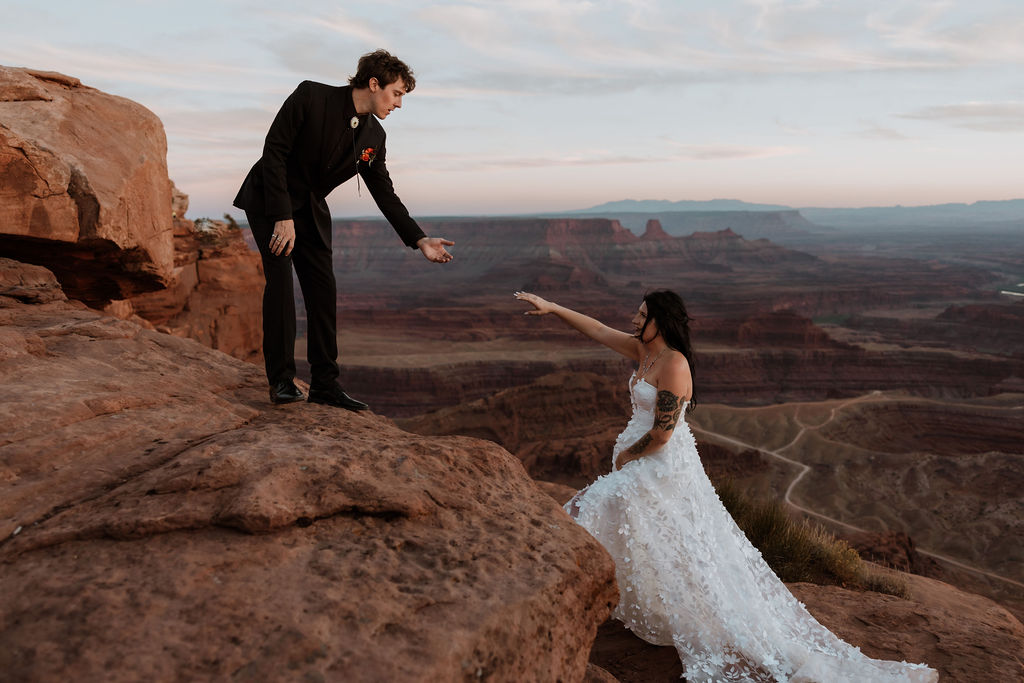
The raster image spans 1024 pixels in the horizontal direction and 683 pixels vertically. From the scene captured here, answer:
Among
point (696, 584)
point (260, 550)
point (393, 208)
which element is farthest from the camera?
point (393, 208)

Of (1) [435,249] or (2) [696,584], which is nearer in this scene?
(2) [696,584]

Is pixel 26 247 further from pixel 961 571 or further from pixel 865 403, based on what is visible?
pixel 865 403

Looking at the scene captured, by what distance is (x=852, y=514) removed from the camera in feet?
75.0

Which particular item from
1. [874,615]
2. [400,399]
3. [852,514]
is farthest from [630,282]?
[874,615]

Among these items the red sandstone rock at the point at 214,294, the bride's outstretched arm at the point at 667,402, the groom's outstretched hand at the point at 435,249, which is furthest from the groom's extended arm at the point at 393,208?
the red sandstone rock at the point at 214,294

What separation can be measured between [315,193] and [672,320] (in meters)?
1.84

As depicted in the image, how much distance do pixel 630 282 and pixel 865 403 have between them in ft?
233

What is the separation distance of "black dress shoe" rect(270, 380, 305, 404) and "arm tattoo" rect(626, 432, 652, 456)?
167 cm

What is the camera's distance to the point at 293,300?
335 centimetres

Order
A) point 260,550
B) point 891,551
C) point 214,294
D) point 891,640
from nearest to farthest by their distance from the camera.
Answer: point 260,550, point 891,640, point 214,294, point 891,551

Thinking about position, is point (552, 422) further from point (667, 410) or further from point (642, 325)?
point (667, 410)

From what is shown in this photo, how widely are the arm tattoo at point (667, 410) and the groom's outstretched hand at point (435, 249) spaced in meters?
1.25

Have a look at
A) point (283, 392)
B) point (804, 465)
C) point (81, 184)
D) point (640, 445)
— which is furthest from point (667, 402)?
point (804, 465)

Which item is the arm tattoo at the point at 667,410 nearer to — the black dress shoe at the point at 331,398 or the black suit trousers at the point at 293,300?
the black dress shoe at the point at 331,398
